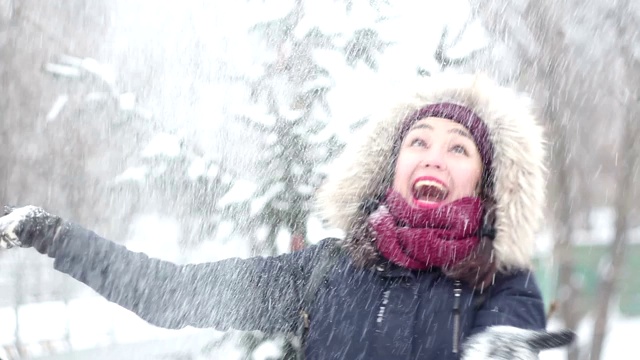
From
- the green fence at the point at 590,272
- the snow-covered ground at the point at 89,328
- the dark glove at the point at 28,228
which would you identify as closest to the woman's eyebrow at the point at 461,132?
the dark glove at the point at 28,228

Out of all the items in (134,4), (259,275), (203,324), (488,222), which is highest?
(134,4)

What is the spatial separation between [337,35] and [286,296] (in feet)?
4.37

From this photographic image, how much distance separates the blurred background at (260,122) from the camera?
9.44 ft

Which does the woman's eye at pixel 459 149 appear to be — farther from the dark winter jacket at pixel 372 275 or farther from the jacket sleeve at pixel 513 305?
the jacket sleeve at pixel 513 305

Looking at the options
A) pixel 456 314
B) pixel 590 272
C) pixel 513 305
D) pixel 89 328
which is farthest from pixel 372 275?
pixel 89 328

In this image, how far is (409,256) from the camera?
5.98 feet

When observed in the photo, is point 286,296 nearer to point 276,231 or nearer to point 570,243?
point 276,231

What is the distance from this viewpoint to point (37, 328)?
23.9 feet

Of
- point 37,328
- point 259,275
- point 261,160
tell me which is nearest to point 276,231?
point 261,160

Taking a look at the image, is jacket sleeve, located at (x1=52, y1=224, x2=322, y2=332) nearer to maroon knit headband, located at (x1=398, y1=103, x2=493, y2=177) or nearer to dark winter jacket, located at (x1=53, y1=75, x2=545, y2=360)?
dark winter jacket, located at (x1=53, y1=75, x2=545, y2=360)

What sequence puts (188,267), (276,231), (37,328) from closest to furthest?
(188,267) → (276,231) → (37,328)

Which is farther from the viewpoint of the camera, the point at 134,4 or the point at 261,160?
the point at 134,4

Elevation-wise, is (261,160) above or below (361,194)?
above

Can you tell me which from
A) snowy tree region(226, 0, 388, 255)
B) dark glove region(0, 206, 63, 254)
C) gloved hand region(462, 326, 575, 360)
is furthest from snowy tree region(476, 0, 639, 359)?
dark glove region(0, 206, 63, 254)
